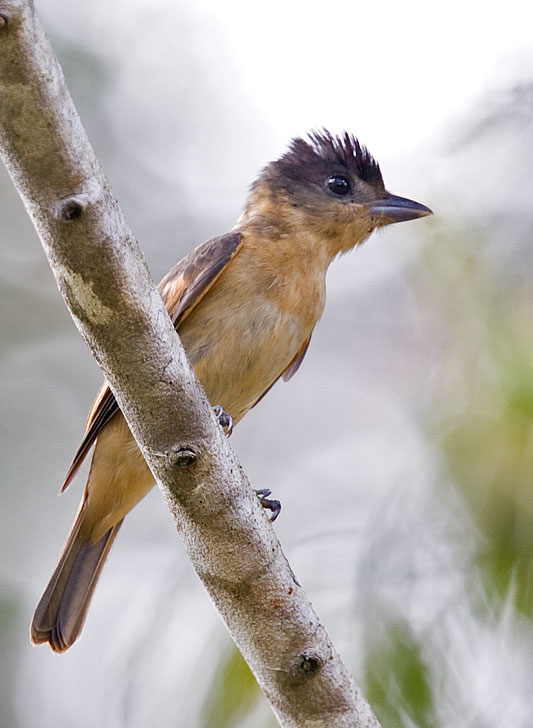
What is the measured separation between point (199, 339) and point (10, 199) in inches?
160

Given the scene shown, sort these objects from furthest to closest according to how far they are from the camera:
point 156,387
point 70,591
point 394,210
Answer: point 394,210 < point 70,591 < point 156,387

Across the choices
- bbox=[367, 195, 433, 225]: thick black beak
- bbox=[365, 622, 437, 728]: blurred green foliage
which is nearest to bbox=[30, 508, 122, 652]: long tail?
bbox=[365, 622, 437, 728]: blurred green foliage

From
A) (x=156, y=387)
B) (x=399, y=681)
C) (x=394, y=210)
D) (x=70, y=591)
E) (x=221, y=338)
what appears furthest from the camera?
(x=394, y=210)

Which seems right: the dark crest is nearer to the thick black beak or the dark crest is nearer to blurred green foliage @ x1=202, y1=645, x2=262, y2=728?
the thick black beak

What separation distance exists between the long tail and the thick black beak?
1.53m

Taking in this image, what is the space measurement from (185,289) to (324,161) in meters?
1.09

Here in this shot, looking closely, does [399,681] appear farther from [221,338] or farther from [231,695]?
[221,338]

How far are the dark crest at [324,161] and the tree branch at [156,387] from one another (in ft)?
6.79

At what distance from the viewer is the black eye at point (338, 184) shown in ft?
13.1

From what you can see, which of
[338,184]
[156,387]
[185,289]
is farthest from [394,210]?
[156,387]

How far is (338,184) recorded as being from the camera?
400 cm

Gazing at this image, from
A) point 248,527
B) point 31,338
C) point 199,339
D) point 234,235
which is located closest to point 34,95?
point 248,527

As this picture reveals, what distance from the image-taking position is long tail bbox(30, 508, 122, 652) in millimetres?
3430

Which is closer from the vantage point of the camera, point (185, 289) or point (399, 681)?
point (399, 681)
